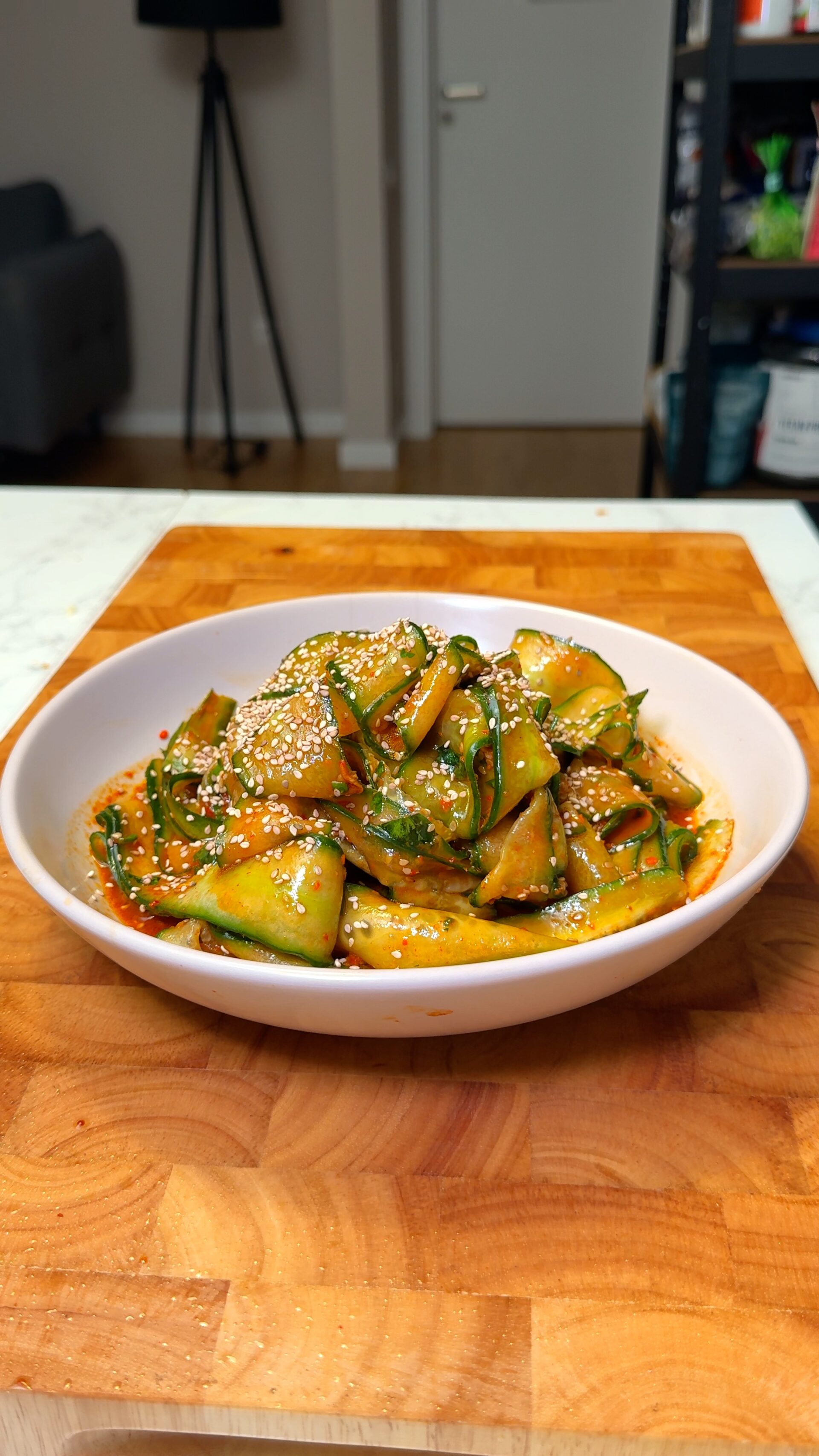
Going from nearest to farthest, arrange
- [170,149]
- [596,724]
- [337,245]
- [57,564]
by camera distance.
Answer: [596,724], [57,564], [337,245], [170,149]

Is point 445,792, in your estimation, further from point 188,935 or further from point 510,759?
point 188,935

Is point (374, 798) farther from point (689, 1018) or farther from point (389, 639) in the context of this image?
point (689, 1018)

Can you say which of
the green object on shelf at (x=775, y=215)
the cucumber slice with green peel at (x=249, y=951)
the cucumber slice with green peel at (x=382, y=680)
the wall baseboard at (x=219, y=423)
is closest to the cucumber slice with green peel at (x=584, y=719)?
the cucumber slice with green peel at (x=382, y=680)

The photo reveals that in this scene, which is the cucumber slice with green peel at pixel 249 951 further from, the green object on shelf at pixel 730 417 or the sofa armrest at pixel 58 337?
the sofa armrest at pixel 58 337

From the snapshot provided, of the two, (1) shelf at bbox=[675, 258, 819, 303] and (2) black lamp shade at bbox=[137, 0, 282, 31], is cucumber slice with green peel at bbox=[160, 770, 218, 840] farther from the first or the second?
(2) black lamp shade at bbox=[137, 0, 282, 31]

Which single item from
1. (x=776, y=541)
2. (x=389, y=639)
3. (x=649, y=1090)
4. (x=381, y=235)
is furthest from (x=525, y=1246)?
(x=381, y=235)

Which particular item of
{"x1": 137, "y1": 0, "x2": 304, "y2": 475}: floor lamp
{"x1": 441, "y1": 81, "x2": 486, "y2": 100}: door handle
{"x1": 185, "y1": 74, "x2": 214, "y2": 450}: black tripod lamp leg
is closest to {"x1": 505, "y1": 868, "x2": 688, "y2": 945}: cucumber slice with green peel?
{"x1": 137, "y1": 0, "x2": 304, "y2": 475}: floor lamp

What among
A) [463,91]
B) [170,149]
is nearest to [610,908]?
[463,91]
